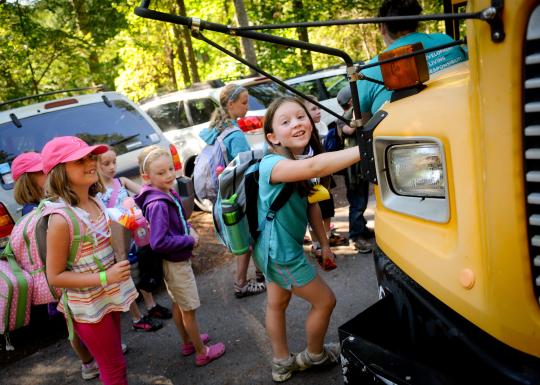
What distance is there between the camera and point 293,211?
2.67m

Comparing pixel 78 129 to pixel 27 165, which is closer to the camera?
pixel 27 165

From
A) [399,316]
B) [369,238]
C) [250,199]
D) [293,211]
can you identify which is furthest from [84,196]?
[369,238]

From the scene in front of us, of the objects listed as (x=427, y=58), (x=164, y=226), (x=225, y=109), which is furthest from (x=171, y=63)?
(x=427, y=58)

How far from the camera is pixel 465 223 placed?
1468mm

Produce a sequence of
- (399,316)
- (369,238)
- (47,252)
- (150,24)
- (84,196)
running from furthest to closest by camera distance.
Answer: (150,24) < (369,238) < (84,196) < (47,252) < (399,316)

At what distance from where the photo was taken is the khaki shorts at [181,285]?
318 cm

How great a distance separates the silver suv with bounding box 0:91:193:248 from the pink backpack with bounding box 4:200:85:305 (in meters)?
1.38

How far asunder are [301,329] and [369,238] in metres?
1.79

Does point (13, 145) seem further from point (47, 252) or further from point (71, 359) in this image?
point (47, 252)

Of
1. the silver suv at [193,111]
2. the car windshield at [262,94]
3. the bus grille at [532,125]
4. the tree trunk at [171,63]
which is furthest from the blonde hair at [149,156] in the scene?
the tree trunk at [171,63]

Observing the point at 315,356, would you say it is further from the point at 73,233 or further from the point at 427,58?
the point at 427,58

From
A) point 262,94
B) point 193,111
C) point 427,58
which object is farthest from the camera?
point 193,111

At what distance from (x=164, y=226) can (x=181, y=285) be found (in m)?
0.43

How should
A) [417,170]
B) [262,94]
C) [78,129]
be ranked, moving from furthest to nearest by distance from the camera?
1. [262,94]
2. [78,129]
3. [417,170]
